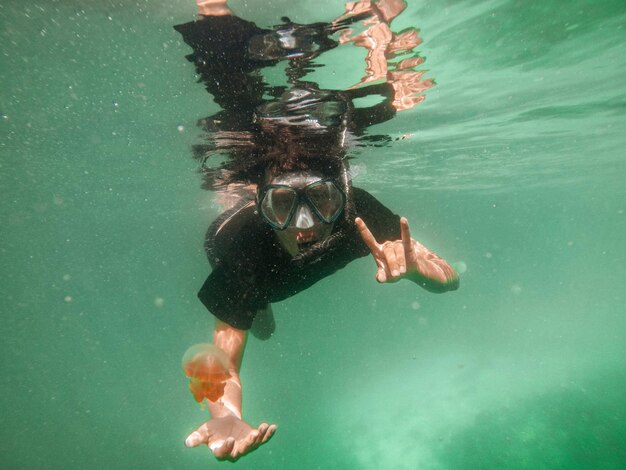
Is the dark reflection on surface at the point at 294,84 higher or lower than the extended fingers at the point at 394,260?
higher

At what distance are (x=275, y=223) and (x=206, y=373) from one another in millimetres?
2418

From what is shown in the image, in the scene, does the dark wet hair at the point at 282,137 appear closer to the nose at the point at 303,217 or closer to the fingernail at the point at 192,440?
the nose at the point at 303,217

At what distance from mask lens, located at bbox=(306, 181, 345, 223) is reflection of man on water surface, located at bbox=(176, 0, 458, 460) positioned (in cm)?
1

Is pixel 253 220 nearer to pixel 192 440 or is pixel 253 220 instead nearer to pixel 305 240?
pixel 305 240

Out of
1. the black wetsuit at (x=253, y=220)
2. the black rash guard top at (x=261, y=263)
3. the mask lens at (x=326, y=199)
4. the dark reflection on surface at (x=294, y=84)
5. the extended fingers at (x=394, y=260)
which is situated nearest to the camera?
the extended fingers at (x=394, y=260)

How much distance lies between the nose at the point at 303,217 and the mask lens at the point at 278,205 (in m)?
0.13

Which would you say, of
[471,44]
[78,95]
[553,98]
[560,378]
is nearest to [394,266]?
[471,44]

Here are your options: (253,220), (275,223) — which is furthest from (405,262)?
(253,220)

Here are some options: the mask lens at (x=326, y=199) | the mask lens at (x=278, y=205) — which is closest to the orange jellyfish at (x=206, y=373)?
the mask lens at (x=278, y=205)

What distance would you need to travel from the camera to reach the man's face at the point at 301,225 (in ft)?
16.5

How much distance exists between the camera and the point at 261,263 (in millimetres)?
5180

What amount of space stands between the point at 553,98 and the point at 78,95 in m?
16.3

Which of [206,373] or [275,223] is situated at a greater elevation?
[275,223]

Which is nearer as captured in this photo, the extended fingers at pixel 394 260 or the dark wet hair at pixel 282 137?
the extended fingers at pixel 394 260
